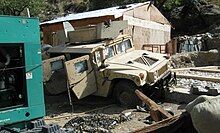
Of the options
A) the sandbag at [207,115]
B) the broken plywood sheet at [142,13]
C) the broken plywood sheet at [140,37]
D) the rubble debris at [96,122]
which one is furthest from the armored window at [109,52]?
the sandbag at [207,115]

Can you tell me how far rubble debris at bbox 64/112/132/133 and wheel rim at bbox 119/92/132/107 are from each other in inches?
40.5

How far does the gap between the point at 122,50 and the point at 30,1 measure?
18.2m

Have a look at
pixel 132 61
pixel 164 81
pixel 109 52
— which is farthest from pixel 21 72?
pixel 164 81

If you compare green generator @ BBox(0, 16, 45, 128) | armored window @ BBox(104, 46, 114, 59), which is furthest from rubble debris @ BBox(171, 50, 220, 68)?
green generator @ BBox(0, 16, 45, 128)

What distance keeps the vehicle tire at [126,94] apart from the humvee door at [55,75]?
154cm

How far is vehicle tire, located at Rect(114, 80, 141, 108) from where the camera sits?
11.2m

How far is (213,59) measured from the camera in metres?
19.8

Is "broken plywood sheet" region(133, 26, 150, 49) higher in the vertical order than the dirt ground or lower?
higher

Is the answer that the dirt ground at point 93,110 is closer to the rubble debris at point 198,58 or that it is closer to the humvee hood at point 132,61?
the humvee hood at point 132,61

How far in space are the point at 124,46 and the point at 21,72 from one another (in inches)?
288

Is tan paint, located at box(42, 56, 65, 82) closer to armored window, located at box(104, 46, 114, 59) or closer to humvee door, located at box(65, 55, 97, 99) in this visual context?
humvee door, located at box(65, 55, 97, 99)

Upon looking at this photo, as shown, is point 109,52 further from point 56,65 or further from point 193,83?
point 193,83

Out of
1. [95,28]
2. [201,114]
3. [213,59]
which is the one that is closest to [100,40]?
[95,28]

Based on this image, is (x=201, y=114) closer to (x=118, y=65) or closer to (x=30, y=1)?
(x=118, y=65)
